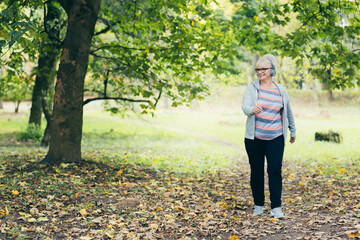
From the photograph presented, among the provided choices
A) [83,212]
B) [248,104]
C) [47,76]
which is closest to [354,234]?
[248,104]

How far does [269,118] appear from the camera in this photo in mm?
5195

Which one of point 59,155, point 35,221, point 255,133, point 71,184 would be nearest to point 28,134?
point 59,155

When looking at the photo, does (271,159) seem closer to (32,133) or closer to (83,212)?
(83,212)

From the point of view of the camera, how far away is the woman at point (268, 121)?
5.20 m

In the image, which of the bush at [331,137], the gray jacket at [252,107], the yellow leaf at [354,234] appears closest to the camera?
the yellow leaf at [354,234]

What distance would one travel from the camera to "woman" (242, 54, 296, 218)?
5.20 meters

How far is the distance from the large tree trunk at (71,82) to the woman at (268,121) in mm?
3999

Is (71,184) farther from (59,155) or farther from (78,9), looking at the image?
(78,9)

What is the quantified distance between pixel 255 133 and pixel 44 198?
11.4 feet

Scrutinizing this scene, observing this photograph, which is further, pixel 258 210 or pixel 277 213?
pixel 258 210

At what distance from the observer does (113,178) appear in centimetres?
741

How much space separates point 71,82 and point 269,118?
4.38 meters

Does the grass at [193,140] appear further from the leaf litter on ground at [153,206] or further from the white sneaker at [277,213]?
the white sneaker at [277,213]

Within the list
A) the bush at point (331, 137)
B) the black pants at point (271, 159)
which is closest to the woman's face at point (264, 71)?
the black pants at point (271, 159)
